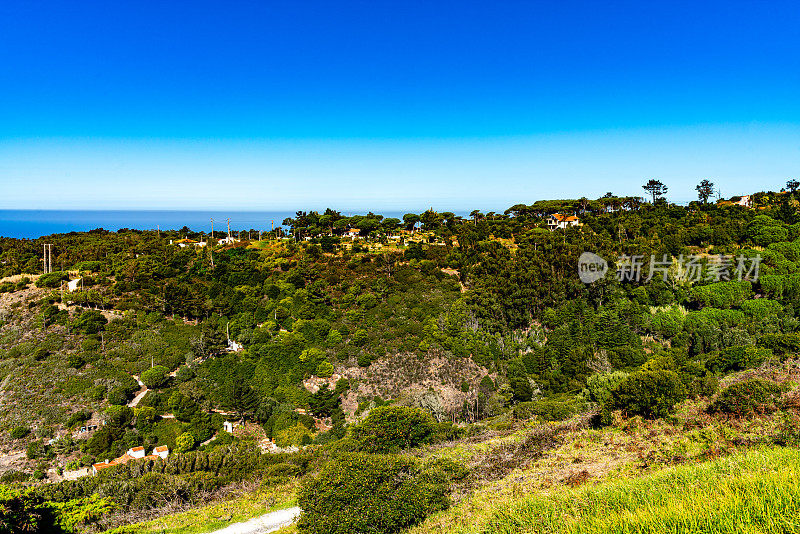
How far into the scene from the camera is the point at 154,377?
2597cm

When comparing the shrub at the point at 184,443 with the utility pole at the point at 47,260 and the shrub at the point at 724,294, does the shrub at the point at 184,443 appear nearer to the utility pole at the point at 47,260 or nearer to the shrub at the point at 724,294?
the utility pole at the point at 47,260

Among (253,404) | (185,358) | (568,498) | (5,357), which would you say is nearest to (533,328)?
(253,404)

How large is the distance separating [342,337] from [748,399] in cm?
2404

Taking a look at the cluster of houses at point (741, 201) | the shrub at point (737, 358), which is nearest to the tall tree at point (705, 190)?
the cluster of houses at point (741, 201)

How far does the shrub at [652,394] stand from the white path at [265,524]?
988 centimetres

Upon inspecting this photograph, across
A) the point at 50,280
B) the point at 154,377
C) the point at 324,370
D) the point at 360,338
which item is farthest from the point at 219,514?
the point at 50,280

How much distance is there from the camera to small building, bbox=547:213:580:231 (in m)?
53.4

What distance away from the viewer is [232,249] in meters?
44.8

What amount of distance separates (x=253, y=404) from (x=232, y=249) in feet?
81.0

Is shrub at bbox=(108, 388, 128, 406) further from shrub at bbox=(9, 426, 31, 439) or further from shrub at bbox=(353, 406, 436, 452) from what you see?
shrub at bbox=(353, 406, 436, 452)

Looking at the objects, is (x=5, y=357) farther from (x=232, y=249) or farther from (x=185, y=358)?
(x=232, y=249)

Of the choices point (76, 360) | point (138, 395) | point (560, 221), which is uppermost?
point (560, 221)

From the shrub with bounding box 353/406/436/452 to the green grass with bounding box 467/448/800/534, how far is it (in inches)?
394

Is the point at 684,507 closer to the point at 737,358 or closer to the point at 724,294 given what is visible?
the point at 737,358
